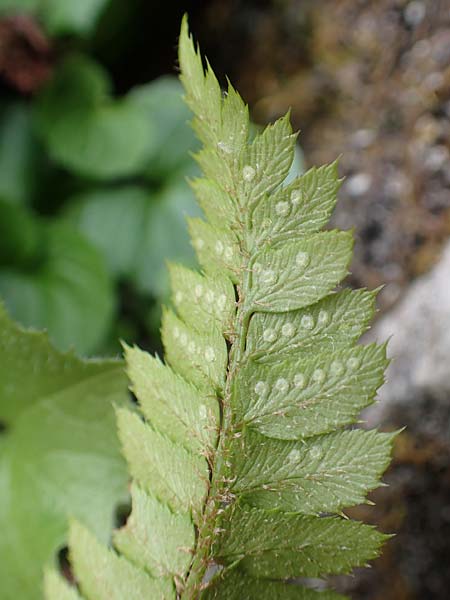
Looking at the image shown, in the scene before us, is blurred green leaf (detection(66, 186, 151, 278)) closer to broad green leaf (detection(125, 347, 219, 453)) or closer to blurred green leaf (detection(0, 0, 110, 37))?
blurred green leaf (detection(0, 0, 110, 37))

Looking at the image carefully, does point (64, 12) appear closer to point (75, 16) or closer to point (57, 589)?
point (75, 16)

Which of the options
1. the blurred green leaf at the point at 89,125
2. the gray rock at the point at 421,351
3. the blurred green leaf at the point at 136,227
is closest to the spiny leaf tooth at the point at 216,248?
the gray rock at the point at 421,351

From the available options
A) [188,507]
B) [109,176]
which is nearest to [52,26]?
[109,176]

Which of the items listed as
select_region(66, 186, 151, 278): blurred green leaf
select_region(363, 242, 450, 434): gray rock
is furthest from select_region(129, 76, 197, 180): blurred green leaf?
select_region(363, 242, 450, 434): gray rock

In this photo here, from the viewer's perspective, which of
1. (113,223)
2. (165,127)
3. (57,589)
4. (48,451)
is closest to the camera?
(57,589)

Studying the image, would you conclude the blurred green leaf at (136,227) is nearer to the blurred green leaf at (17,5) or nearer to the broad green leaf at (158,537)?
the blurred green leaf at (17,5)

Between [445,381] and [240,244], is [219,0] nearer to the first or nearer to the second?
[445,381]

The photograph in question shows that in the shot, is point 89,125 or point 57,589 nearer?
point 57,589

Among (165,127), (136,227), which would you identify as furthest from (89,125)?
(136,227)
